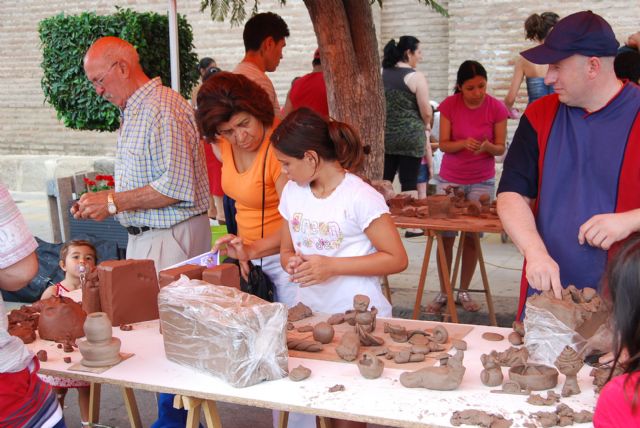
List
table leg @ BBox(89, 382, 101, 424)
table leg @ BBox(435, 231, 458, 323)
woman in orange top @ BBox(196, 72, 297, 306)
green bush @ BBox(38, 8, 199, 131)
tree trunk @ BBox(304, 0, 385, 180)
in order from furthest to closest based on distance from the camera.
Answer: green bush @ BBox(38, 8, 199, 131)
table leg @ BBox(435, 231, 458, 323)
tree trunk @ BBox(304, 0, 385, 180)
table leg @ BBox(89, 382, 101, 424)
woman in orange top @ BBox(196, 72, 297, 306)

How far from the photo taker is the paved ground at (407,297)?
4.07 meters

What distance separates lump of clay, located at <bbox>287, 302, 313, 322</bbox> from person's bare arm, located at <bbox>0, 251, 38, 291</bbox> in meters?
1.01

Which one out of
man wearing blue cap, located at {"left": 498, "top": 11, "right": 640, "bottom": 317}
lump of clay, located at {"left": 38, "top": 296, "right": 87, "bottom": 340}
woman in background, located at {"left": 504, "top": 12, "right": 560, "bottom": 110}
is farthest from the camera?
woman in background, located at {"left": 504, "top": 12, "right": 560, "bottom": 110}

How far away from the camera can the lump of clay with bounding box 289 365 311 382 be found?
2.28 meters

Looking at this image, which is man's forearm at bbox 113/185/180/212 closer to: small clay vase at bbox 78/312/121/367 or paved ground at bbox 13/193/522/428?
small clay vase at bbox 78/312/121/367

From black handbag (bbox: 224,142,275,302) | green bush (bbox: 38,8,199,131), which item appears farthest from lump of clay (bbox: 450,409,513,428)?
green bush (bbox: 38,8,199,131)

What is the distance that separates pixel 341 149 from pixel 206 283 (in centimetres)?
75

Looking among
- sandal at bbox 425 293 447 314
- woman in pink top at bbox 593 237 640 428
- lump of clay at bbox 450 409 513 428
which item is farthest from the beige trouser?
woman in pink top at bbox 593 237 640 428

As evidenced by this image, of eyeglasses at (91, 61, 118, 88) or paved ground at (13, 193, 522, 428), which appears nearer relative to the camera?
eyeglasses at (91, 61, 118, 88)

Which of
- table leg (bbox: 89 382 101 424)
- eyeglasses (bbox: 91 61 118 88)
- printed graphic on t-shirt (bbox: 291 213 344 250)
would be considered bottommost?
table leg (bbox: 89 382 101 424)

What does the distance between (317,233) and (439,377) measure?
0.98 m

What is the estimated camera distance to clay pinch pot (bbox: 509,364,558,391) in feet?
7.07

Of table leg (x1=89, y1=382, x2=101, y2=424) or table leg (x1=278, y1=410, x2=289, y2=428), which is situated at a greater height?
table leg (x1=278, y1=410, x2=289, y2=428)

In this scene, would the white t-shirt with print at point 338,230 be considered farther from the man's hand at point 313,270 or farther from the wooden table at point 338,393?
the wooden table at point 338,393
